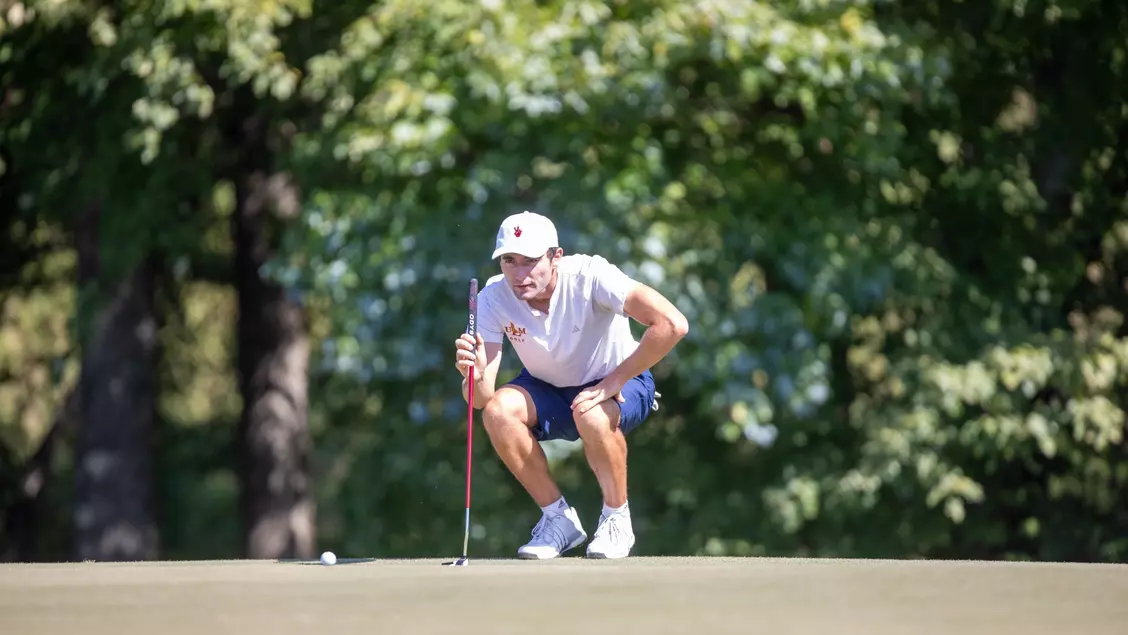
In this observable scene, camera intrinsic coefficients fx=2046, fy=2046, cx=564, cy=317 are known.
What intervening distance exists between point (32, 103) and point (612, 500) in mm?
8554

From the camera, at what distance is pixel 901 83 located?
43.0 feet

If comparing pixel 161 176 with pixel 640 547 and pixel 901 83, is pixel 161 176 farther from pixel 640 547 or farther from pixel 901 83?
pixel 901 83

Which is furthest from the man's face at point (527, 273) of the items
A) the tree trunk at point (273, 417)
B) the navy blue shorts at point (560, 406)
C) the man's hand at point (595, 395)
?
the tree trunk at point (273, 417)

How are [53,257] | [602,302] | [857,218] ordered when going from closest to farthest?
[602,302], [857,218], [53,257]

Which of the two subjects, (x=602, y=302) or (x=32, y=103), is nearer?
(x=602, y=302)

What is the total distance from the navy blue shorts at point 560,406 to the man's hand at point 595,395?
145 millimetres

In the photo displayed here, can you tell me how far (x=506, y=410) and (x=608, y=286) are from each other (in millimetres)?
622

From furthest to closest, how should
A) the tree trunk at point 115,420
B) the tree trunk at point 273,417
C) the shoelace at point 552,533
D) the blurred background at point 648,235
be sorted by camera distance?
1. the tree trunk at point 273,417
2. the tree trunk at point 115,420
3. the blurred background at point 648,235
4. the shoelace at point 552,533

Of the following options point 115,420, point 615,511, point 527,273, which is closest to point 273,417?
point 115,420

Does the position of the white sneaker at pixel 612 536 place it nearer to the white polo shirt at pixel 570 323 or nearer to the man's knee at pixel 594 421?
the man's knee at pixel 594 421

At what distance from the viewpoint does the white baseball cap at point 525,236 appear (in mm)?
7121

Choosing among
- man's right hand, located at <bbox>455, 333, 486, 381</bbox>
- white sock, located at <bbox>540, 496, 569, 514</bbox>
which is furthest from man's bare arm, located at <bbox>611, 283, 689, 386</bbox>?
white sock, located at <bbox>540, 496, 569, 514</bbox>

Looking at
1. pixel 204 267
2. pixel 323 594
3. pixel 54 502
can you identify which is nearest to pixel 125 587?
pixel 323 594

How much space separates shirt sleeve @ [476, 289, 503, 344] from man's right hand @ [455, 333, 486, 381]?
0.09ft
